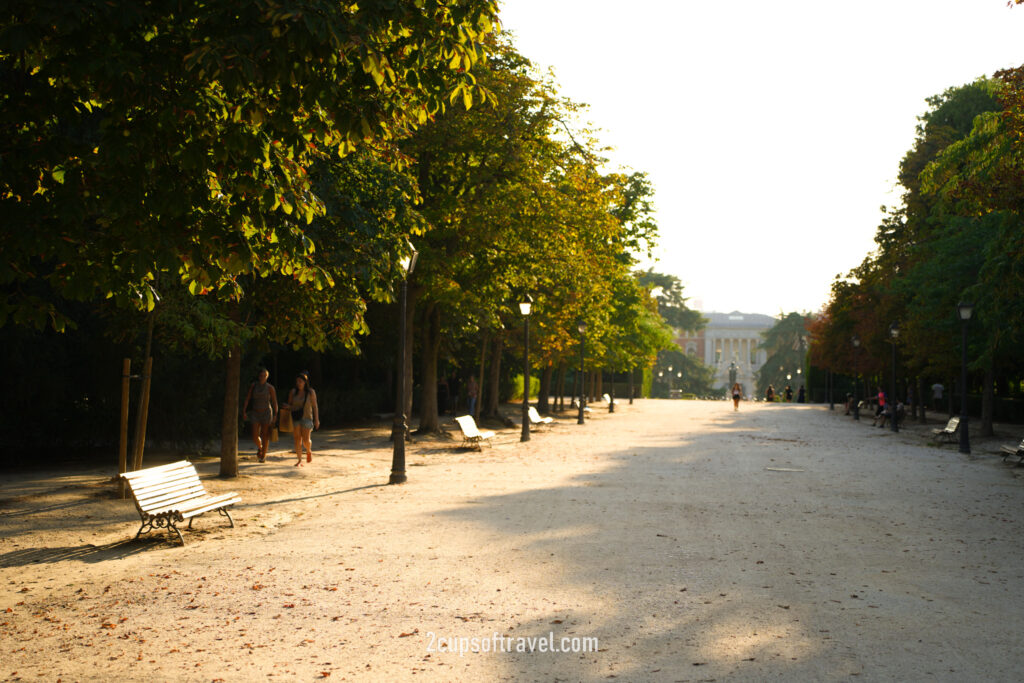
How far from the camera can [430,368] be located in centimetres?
2648

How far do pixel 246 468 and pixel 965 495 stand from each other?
494 inches

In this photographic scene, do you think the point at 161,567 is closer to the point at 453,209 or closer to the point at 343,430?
the point at 453,209

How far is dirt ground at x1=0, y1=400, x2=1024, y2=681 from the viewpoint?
19.4 ft

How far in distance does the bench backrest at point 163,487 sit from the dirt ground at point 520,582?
17.7 inches

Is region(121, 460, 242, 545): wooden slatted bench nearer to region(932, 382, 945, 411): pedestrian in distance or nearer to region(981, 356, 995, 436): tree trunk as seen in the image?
region(981, 356, 995, 436): tree trunk

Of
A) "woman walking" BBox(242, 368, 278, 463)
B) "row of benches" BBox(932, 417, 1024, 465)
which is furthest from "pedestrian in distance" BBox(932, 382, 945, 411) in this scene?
"woman walking" BBox(242, 368, 278, 463)

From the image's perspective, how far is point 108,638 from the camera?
6410mm

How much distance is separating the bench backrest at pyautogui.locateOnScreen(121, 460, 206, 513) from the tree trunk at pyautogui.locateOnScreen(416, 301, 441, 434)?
1549 centimetres

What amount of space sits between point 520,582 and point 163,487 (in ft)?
15.1

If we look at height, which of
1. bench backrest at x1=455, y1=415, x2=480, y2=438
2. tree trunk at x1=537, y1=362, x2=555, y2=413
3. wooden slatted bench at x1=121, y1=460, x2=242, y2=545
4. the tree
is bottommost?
wooden slatted bench at x1=121, y1=460, x2=242, y2=545

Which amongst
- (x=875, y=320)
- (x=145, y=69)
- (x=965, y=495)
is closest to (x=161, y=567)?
(x=145, y=69)

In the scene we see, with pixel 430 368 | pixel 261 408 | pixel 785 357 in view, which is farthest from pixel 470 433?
pixel 785 357

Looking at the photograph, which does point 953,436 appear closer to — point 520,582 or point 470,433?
point 470,433

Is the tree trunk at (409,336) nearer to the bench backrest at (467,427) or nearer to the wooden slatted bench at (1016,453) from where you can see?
the bench backrest at (467,427)
